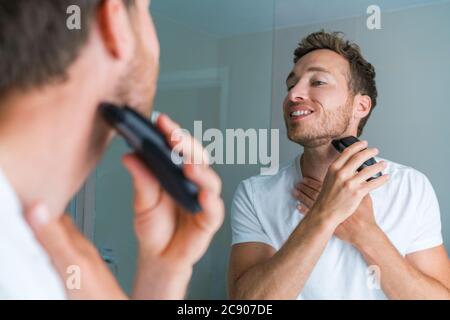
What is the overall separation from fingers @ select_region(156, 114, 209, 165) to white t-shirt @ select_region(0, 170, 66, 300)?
4.4 inches

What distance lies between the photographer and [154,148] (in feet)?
0.99

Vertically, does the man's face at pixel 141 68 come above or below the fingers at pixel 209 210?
above

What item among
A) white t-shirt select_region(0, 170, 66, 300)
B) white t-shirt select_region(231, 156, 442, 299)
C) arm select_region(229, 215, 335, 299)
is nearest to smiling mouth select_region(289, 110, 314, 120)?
white t-shirt select_region(231, 156, 442, 299)

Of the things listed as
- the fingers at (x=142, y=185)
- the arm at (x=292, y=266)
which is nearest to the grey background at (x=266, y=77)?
the arm at (x=292, y=266)

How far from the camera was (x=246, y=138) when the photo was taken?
1.15 metres

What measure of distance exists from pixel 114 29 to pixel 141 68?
0.03 metres

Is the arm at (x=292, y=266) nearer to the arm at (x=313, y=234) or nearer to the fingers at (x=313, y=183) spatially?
the arm at (x=313, y=234)

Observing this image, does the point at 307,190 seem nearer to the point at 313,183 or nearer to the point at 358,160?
the point at 313,183

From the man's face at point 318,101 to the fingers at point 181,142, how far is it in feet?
1.72

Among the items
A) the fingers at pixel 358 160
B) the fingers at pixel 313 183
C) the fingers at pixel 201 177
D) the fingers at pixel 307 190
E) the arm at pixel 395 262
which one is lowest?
the arm at pixel 395 262

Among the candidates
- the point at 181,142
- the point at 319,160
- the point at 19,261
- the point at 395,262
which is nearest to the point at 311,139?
the point at 319,160

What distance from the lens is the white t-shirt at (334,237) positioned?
28.0 inches

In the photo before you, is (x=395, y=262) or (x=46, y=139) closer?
(x=46, y=139)

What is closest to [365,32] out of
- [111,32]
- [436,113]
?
[436,113]
